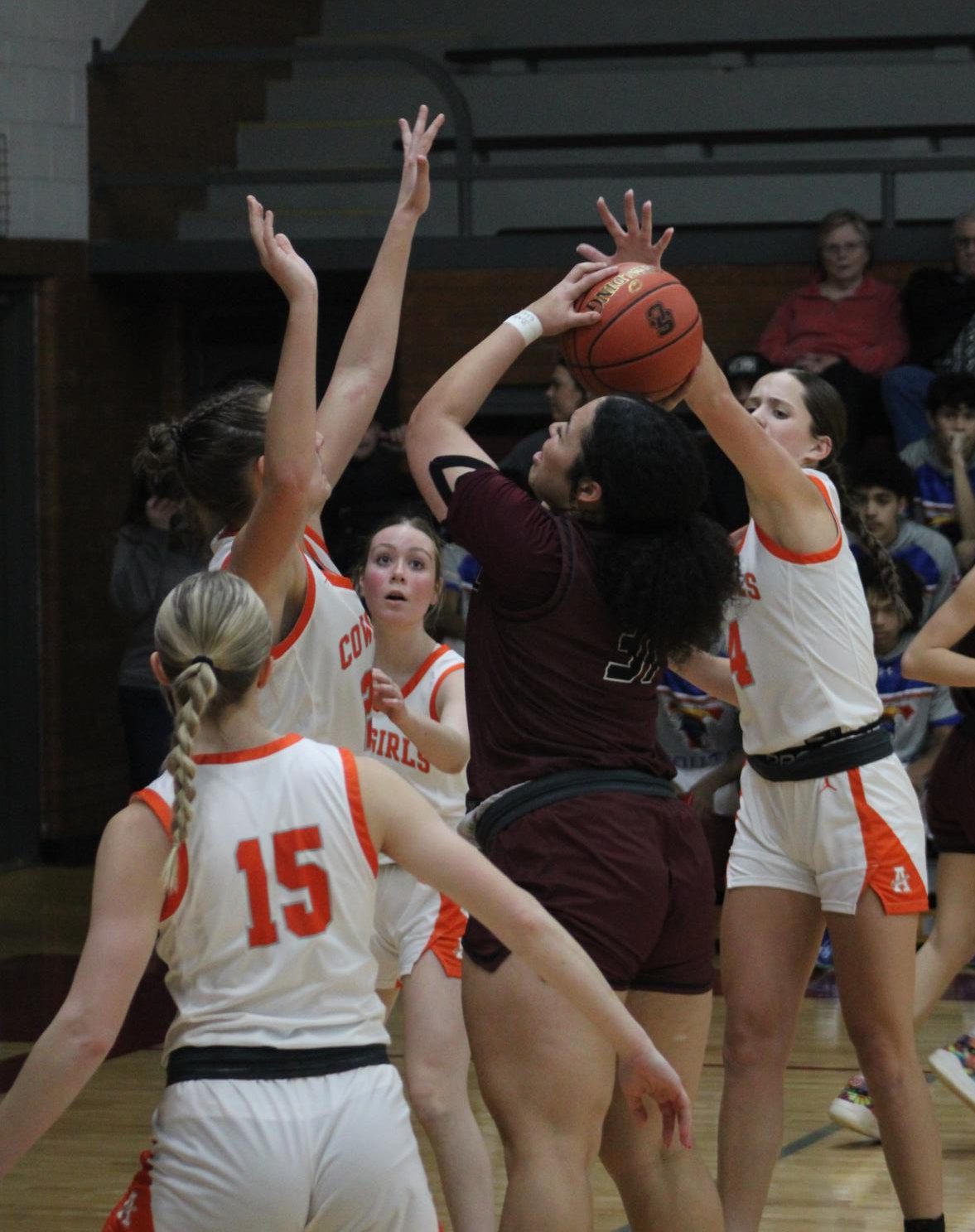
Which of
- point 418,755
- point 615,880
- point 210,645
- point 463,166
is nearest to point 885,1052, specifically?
point 615,880

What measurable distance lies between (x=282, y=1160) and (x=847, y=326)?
21.9 ft

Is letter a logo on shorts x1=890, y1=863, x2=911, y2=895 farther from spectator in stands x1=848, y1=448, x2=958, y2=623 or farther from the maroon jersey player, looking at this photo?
spectator in stands x1=848, y1=448, x2=958, y2=623

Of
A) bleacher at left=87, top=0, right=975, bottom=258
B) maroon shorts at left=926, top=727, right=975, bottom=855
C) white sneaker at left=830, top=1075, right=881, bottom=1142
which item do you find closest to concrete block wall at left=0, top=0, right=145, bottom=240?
bleacher at left=87, top=0, right=975, bottom=258

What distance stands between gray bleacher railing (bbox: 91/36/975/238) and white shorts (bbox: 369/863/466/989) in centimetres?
590

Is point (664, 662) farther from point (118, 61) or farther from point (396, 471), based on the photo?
point (118, 61)

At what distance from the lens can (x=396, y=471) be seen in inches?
345

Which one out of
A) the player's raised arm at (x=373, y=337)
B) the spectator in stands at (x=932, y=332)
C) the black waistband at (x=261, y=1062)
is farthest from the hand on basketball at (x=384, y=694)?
the spectator in stands at (x=932, y=332)

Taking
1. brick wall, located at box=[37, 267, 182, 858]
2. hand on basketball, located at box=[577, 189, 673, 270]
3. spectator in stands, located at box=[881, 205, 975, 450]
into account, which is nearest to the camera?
hand on basketball, located at box=[577, 189, 673, 270]

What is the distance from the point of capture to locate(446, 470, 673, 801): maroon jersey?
286 centimetres

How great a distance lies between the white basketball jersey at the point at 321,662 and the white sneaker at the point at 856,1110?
6.39 ft

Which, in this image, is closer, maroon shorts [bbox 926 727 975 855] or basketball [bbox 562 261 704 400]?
basketball [bbox 562 261 704 400]

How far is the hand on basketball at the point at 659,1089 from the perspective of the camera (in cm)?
243

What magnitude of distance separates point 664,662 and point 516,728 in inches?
9.8

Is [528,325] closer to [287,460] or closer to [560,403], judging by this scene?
[287,460]
